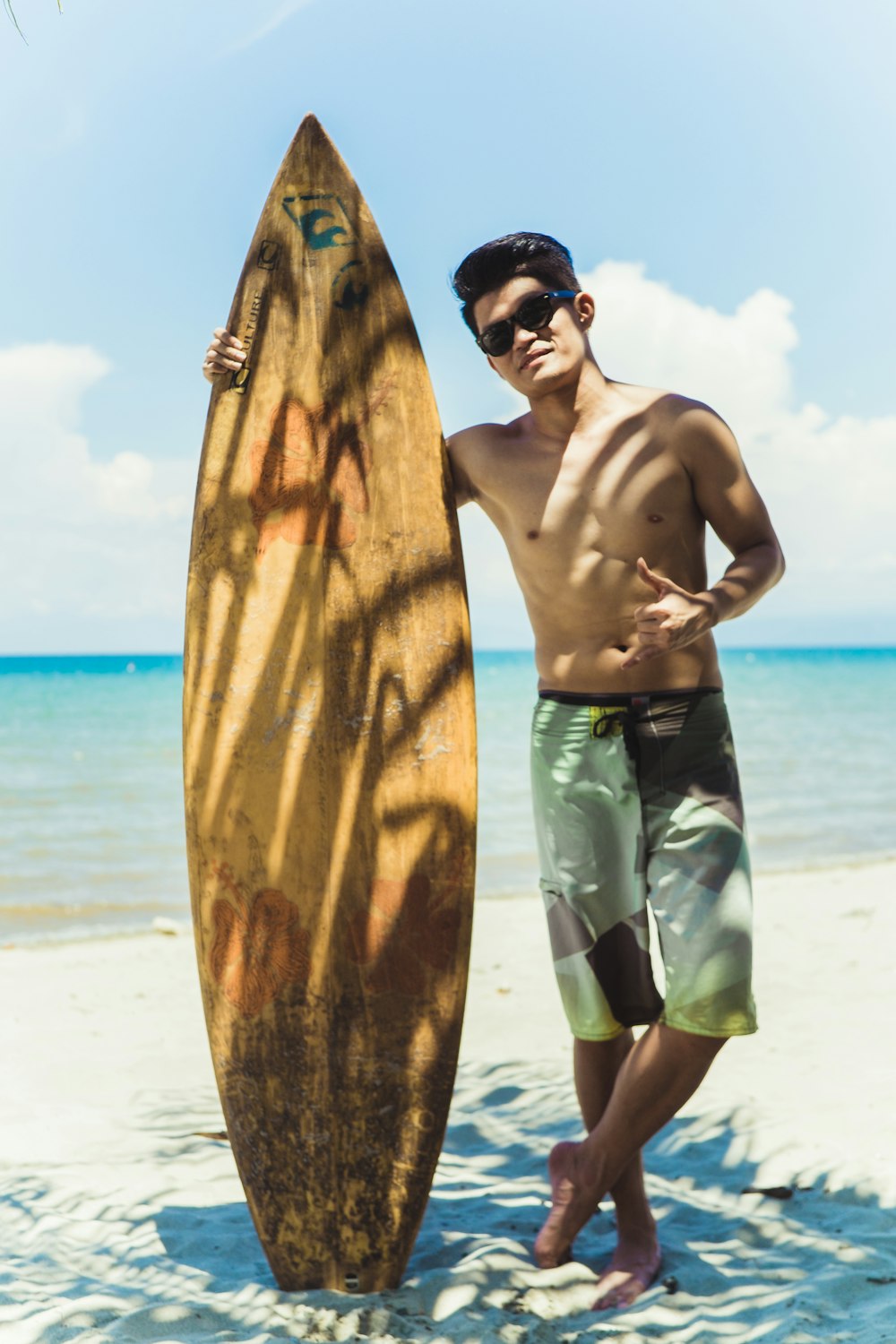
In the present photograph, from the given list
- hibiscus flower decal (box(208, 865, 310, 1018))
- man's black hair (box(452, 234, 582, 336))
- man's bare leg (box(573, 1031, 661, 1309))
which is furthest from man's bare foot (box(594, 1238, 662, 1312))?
man's black hair (box(452, 234, 582, 336))

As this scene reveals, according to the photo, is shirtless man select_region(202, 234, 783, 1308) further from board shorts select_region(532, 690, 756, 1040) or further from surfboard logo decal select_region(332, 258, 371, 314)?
surfboard logo decal select_region(332, 258, 371, 314)

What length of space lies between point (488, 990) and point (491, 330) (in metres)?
3.41

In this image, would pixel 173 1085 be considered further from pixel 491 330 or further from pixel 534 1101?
pixel 491 330

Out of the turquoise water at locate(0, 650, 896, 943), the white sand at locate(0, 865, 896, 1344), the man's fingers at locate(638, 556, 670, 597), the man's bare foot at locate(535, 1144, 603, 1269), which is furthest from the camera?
the turquoise water at locate(0, 650, 896, 943)

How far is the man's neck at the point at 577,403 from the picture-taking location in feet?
7.97

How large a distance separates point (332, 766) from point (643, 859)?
2.32 feet

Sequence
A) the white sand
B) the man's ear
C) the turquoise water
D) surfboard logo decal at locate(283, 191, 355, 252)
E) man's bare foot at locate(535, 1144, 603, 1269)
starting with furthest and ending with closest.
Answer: the turquoise water < surfboard logo decal at locate(283, 191, 355, 252) < the man's ear < man's bare foot at locate(535, 1144, 603, 1269) < the white sand

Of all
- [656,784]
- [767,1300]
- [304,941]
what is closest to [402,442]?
[656,784]

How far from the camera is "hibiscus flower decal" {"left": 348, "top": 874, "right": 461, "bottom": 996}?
2.42m

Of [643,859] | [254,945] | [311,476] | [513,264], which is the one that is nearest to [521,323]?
[513,264]

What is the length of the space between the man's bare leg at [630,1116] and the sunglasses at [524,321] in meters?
1.50

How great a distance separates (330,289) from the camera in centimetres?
255

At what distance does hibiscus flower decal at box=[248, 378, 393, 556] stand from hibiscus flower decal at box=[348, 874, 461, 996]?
30.8 inches

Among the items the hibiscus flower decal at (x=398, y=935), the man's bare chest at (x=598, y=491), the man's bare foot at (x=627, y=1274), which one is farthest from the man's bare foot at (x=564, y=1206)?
the man's bare chest at (x=598, y=491)
